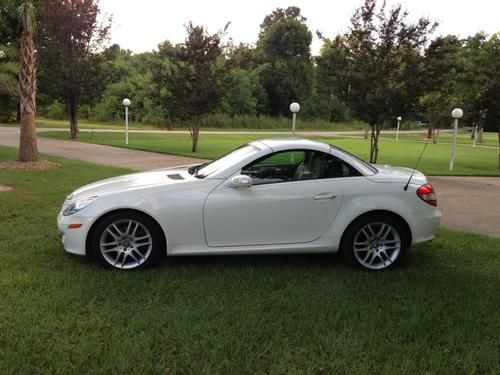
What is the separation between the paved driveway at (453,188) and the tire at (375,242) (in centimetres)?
267

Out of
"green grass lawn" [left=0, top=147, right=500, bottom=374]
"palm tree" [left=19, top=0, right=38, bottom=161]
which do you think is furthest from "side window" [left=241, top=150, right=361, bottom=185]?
"palm tree" [left=19, top=0, right=38, bottom=161]

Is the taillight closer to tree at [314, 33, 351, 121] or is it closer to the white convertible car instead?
the white convertible car

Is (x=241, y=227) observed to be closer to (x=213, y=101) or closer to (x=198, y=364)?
(x=198, y=364)

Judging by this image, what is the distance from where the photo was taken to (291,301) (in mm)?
4109

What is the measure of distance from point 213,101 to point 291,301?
16790mm

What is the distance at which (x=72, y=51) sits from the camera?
964 inches

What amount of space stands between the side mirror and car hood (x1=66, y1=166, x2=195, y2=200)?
50 cm

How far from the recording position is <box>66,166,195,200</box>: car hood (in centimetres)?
490

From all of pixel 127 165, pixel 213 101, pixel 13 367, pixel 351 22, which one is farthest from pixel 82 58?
pixel 13 367

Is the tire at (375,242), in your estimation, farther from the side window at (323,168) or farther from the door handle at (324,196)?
the side window at (323,168)

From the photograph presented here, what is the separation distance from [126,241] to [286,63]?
57962 mm

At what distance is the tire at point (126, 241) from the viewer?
4.69 m

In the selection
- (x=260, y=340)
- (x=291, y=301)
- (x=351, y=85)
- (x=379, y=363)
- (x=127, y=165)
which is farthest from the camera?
(x=351, y=85)

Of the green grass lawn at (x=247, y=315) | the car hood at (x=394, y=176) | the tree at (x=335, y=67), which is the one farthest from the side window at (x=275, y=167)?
the tree at (x=335, y=67)
